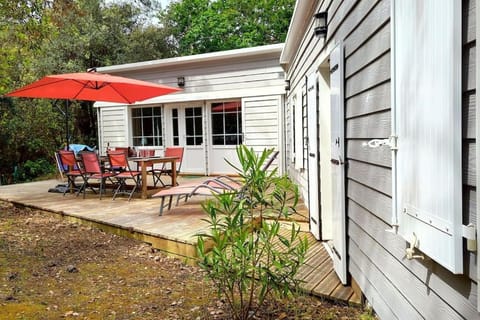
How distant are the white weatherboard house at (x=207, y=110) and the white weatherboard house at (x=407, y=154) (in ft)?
18.3

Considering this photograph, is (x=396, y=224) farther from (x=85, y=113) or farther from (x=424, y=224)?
(x=85, y=113)

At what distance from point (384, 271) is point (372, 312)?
479 mm

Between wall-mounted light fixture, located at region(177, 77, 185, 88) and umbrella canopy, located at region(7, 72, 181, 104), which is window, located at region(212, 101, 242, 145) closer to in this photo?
wall-mounted light fixture, located at region(177, 77, 185, 88)

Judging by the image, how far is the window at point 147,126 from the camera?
10.3m

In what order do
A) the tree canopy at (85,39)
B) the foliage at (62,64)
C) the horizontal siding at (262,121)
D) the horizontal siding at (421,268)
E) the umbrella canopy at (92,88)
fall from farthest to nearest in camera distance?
the foliage at (62,64)
the horizontal siding at (262,121)
the tree canopy at (85,39)
the umbrella canopy at (92,88)
the horizontal siding at (421,268)

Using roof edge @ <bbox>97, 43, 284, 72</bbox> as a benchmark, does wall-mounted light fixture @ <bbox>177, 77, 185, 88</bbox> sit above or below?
below

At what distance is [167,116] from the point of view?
1013cm

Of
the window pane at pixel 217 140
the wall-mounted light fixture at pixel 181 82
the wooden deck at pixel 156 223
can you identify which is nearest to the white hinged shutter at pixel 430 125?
the wooden deck at pixel 156 223

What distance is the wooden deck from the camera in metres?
2.96

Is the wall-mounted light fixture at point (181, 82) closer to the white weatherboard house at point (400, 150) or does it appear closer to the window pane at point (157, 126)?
the window pane at point (157, 126)

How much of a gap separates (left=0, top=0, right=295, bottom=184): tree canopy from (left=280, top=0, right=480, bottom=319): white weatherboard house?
588 centimetres

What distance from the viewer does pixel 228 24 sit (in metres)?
18.3

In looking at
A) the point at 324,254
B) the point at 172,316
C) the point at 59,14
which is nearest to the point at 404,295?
the point at 172,316

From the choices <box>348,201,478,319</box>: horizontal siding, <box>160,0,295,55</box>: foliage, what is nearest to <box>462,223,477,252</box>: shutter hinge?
<box>348,201,478,319</box>: horizontal siding
